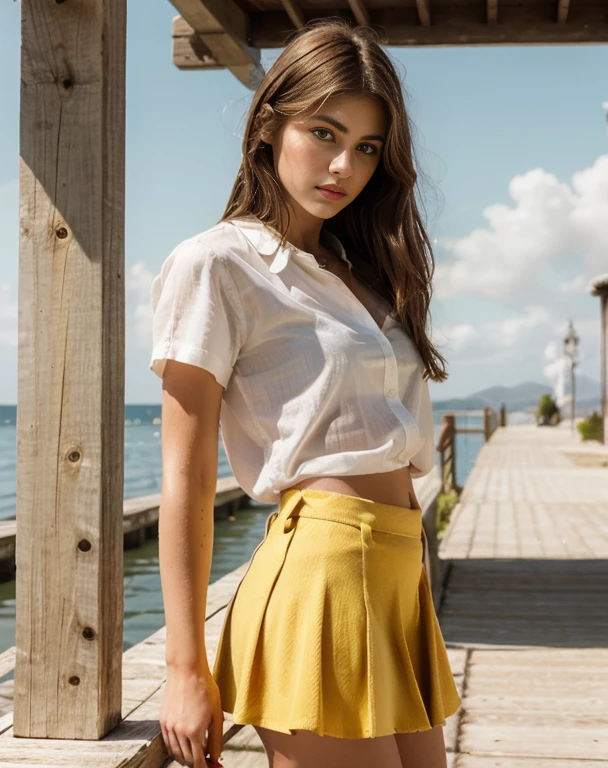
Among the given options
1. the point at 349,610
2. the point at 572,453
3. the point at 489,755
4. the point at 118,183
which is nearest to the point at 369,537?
the point at 349,610

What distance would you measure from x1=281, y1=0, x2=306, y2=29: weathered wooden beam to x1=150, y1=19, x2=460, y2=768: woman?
257 centimetres

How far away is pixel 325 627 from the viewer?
1.37 meters

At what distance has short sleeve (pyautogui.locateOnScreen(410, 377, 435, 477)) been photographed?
1.69 m

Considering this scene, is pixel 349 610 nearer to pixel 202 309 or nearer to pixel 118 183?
pixel 202 309

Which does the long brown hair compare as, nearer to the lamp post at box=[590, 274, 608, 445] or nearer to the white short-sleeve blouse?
the white short-sleeve blouse

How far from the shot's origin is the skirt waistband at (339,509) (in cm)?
142

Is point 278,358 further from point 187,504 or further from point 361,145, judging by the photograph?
point 361,145

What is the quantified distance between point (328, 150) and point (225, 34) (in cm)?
278

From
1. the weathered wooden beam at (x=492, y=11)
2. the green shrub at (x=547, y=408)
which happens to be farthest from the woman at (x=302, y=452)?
the green shrub at (x=547, y=408)

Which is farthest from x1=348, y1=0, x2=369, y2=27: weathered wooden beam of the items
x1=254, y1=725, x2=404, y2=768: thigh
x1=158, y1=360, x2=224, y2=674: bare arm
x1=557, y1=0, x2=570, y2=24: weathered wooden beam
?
x1=254, y1=725, x2=404, y2=768: thigh

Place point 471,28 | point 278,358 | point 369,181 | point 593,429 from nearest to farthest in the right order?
point 278,358 < point 369,181 < point 471,28 < point 593,429

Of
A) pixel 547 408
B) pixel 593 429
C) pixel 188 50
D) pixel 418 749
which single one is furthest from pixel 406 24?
pixel 547 408

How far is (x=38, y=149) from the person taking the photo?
1774 millimetres

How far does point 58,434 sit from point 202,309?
1.68ft
